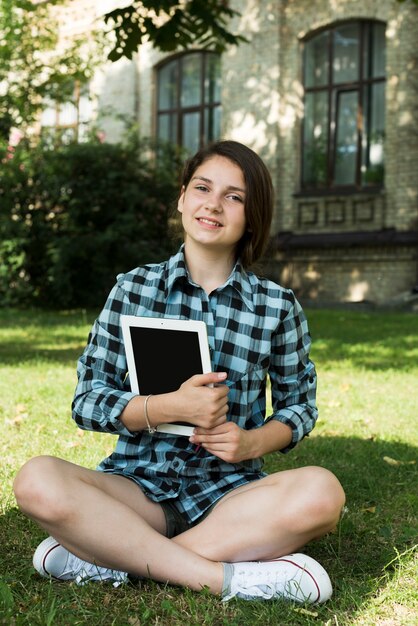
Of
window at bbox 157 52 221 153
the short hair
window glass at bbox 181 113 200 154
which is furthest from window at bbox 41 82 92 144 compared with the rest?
the short hair

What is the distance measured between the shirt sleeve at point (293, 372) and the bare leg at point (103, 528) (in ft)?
1.82

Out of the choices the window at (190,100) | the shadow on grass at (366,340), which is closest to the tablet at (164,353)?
the shadow on grass at (366,340)

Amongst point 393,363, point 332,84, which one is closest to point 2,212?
point 332,84

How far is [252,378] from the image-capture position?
2.92 metres

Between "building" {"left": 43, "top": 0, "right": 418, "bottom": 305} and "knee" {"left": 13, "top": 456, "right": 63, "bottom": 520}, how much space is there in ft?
44.7

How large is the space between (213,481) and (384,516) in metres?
0.99

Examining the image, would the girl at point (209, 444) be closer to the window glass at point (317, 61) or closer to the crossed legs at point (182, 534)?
the crossed legs at point (182, 534)

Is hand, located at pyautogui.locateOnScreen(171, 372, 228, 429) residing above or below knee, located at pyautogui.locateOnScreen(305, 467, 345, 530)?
above

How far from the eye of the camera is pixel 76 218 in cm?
1542

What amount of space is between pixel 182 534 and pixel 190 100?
17426 mm

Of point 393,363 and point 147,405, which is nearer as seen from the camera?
point 147,405

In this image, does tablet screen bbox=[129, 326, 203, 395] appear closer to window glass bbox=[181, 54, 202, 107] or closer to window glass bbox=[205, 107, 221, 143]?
window glass bbox=[205, 107, 221, 143]

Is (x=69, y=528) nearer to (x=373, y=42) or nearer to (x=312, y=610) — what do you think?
(x=312, y=610)

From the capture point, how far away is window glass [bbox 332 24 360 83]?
16656 mm
